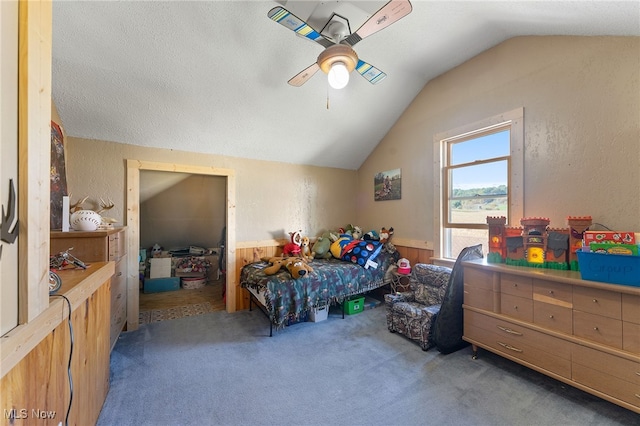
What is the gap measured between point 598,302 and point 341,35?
2.56 meters

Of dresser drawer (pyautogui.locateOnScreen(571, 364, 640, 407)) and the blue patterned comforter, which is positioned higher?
the blue patterned comforter

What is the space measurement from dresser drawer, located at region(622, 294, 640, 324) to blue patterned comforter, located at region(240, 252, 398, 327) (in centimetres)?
213

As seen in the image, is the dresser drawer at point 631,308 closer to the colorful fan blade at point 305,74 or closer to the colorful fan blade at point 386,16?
the colorful fan blade at point 386,16

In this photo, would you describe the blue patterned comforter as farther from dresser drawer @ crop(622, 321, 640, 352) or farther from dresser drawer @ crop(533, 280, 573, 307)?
dresser drawer @ crop(622, 321, 640, 352)

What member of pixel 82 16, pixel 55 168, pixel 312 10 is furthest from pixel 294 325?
pixel 82 16

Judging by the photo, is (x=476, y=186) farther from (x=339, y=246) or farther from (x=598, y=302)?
(x=339, y=246)

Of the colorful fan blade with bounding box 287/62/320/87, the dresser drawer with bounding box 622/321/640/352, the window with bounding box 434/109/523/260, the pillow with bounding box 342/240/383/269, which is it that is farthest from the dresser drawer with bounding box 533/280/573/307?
the colorful fan blade with bounding box 287/62/320/87

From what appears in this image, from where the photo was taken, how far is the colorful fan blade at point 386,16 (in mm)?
1384

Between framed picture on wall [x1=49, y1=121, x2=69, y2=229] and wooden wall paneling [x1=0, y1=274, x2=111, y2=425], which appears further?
framed picture on wall [x1=49, y1=121, x2=69, y2=229]

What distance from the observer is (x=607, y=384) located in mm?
1539

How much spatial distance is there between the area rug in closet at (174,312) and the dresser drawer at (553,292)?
139 inches

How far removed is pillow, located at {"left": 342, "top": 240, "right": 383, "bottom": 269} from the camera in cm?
328

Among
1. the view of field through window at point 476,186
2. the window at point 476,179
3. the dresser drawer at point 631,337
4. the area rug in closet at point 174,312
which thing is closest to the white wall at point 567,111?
the window at point 476,179

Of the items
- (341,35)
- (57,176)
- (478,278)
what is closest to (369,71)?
(341,35)
